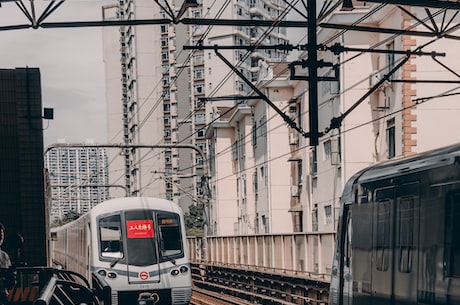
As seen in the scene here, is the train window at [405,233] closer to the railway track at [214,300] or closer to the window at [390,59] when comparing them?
the railway track at [214,300]

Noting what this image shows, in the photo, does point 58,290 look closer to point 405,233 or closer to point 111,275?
point 405,233

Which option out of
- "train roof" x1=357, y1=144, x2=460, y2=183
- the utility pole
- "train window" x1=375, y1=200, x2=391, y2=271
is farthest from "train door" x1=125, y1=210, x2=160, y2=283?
"train window" x1=375, y1=200, x2=391, y2=271

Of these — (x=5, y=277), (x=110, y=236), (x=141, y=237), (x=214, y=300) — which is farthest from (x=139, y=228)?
(x=5, y=277)

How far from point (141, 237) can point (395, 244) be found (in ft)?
32.3

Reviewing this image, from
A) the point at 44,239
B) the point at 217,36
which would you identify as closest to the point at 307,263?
the point at 44,239

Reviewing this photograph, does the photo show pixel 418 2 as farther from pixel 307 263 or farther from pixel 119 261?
pixel 307 263

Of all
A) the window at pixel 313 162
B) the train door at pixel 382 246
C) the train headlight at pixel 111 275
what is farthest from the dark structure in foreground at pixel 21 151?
the window at pixel 313 162

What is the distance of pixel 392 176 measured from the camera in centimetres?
1111

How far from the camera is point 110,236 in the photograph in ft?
65.0

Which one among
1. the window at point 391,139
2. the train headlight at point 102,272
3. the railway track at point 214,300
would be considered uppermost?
the window at point 391,139

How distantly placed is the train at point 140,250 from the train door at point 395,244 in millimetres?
8558

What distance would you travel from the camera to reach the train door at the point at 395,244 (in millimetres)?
10086

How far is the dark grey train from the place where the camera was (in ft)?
29.8

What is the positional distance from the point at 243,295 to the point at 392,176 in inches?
793
